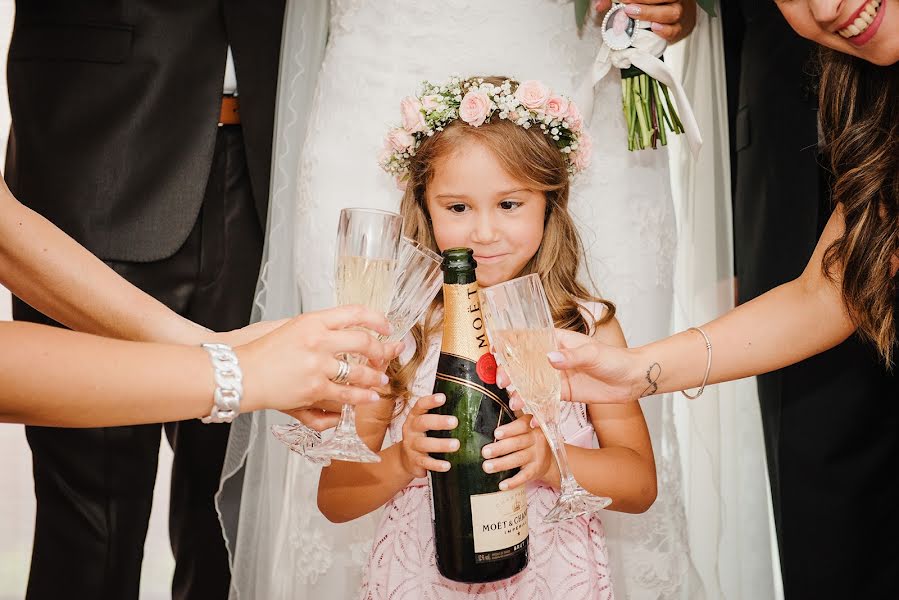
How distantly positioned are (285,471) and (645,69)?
1242 mm

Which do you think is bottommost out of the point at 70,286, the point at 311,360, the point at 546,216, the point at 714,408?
the point at 311,360

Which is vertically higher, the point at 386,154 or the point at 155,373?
the point at 386,154

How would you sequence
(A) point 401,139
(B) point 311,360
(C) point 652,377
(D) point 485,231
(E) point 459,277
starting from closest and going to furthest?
1. (B) point 311,360
2. (E) point 459,277
3. (C) point 652,377
4. (D) point 485,231
5. (A) point 401,139

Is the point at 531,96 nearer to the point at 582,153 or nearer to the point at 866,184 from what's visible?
the point at 582,153

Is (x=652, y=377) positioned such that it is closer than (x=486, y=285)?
Yes

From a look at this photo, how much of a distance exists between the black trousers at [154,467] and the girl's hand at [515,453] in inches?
40.2

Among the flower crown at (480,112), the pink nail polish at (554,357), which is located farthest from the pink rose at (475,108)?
the pink nail polish at (554,357)

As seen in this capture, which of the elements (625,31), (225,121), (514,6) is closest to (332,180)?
(225,121)

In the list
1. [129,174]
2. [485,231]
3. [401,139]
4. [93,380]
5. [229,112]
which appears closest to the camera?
[93,380]

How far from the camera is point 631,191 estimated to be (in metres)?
2.09

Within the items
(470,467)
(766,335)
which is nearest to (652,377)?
(766,335)

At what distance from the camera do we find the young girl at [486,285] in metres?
1.62

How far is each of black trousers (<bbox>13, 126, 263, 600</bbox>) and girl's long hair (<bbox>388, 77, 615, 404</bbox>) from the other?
0.55 metres

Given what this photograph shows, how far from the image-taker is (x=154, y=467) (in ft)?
7.06
